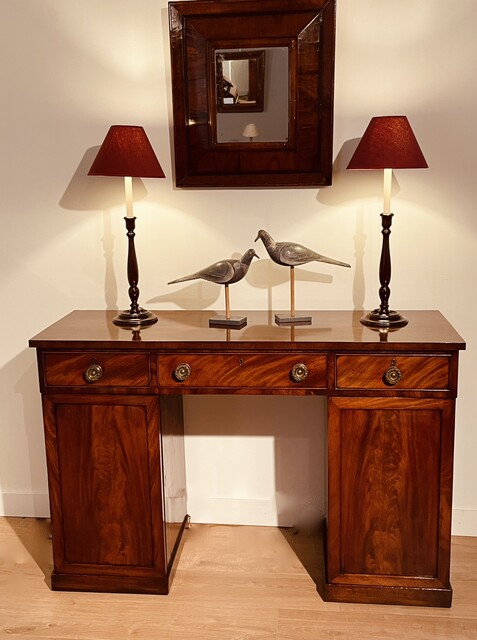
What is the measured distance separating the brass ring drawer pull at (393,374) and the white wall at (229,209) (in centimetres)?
49

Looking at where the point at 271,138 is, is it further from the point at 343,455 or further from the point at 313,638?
the point at 313,638

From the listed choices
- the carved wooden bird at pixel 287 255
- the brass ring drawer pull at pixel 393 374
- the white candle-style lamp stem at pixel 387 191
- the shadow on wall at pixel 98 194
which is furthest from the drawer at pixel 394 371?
the shadow on wall at pixel 98 194

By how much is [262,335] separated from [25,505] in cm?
129

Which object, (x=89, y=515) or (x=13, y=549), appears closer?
(x=89, y=515)

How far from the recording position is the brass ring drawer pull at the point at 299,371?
2000mm

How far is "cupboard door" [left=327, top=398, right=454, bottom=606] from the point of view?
2018 millimetres

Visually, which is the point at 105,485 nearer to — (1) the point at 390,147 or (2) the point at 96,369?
(2) the point at 96,369

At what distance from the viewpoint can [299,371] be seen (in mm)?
2002

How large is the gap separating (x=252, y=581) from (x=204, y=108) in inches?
60.8

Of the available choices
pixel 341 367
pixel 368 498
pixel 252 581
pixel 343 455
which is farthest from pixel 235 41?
pixel 252 581

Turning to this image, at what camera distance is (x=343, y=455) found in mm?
2066

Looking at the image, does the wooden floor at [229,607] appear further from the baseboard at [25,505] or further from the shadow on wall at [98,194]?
the shadow on wall at [98,194]

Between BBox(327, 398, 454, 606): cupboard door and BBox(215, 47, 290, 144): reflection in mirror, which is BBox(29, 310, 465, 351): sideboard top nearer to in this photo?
BBox(327, 398, 454, 606): cupboard door

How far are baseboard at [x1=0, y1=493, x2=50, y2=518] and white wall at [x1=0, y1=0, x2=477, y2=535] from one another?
0.46 m
